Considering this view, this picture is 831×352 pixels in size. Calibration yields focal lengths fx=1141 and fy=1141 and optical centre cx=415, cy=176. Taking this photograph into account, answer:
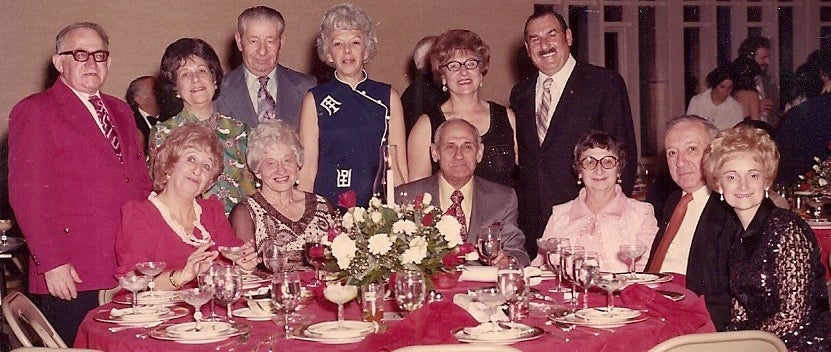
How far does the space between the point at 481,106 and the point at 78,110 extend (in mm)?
1981

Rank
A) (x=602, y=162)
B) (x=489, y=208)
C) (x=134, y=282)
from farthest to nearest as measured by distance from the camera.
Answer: (x=489, y=208), (x=602, y=162), (x=134, y=282)

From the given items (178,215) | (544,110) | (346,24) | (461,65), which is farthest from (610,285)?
(346,24)

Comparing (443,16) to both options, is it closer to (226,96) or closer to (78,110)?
(226,96)

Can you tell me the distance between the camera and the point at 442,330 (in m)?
3.37

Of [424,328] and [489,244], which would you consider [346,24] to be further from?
[424,328]

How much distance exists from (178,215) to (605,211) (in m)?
1.84

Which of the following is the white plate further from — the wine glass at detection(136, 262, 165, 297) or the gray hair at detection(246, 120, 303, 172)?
the gray hair at detection(246, 120, 303, 172)

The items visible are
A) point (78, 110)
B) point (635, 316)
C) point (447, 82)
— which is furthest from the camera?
point (447, 82)

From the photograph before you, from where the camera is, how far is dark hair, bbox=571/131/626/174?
16.5ft

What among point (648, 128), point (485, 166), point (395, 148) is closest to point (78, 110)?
point (395, 148)

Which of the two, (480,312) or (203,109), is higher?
(203,109)

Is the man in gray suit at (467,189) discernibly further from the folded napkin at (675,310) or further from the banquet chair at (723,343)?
the banquet chair at (723,343)

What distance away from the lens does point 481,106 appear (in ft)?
18.7

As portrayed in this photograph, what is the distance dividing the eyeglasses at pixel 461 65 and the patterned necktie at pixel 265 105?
0.95 metres
